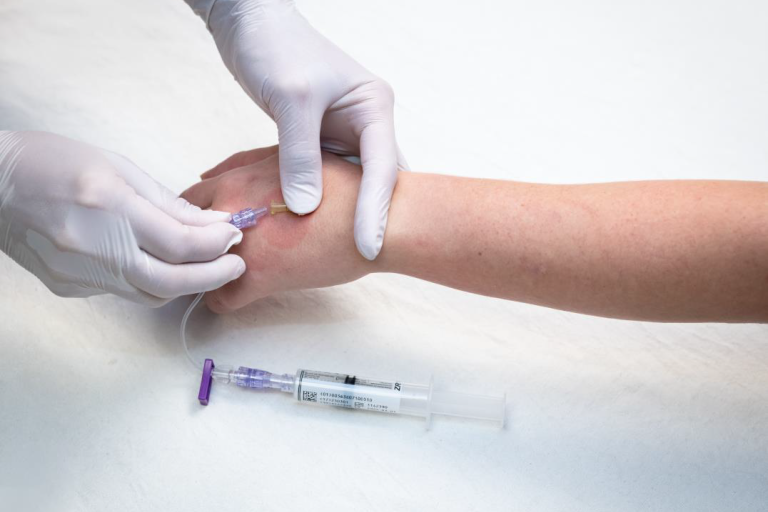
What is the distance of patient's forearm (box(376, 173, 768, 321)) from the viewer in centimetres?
113

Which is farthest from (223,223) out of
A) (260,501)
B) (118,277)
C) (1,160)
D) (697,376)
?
(697,376)

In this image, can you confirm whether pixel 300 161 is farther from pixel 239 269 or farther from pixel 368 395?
pixel 368 395

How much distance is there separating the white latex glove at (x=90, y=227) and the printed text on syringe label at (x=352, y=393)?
32 centimetres

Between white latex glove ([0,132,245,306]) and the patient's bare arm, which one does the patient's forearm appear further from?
white latex glove ([0,132,245,306])

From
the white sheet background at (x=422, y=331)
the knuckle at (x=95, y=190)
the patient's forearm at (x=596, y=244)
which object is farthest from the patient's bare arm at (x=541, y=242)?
the knuckle at (x=95, y=190)

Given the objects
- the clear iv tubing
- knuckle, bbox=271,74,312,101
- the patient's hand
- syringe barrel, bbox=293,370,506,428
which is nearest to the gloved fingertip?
the patient's hand

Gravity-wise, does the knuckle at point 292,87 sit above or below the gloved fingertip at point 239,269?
above

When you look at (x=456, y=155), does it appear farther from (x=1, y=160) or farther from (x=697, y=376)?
(x=1, y=160)

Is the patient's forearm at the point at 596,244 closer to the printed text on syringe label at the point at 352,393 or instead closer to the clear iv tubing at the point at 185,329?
the printed text on syringe label at the point at 352,393

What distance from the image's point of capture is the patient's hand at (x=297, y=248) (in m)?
1.41

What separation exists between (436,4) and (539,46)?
0.40 meters

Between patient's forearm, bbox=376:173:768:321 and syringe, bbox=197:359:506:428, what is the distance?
0.24m

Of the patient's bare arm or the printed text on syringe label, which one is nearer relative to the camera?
the patient's bare arm

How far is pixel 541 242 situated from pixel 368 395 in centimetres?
48
